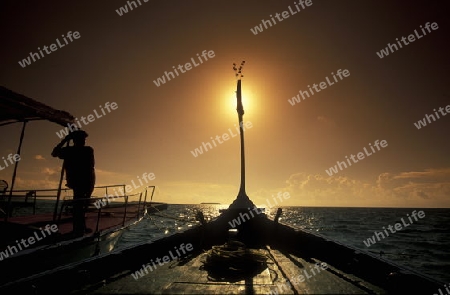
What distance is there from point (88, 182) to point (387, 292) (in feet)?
25.8

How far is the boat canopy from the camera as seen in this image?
6.61 meters

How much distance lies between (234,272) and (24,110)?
790 centimetres

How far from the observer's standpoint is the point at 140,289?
384 centimetres

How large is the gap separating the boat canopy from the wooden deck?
6047mm

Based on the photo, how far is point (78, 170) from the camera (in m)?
7.29

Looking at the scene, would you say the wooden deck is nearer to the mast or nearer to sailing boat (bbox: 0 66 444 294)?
sailing boat (bbox: 0 66 444 294)

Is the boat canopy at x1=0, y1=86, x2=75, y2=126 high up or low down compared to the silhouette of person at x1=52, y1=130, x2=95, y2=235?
up

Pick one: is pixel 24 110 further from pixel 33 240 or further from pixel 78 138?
pixel 33 240

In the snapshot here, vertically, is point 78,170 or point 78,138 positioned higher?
point 78,138

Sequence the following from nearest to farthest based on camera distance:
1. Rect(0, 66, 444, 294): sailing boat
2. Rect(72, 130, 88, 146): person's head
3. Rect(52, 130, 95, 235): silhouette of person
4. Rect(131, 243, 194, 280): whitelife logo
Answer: Rect(0, 66, 444, 294): sailing boat
Rect(131, 243, 194, 280): whitelife logo
Rect(52, 130, 95, 235): silhouette of person
Rect(72, 130, 88, 146): person's head

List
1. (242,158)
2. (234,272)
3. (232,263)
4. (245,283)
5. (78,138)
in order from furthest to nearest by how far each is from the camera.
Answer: (242,158) → (78,138) → (232,263) → (234,272) → (245,283)

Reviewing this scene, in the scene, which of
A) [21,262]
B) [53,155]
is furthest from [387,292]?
[53,155]

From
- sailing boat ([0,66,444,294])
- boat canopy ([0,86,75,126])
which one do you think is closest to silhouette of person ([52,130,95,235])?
boat canopy ([0,86,75,126])

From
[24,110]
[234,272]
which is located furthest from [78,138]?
[234,272]
